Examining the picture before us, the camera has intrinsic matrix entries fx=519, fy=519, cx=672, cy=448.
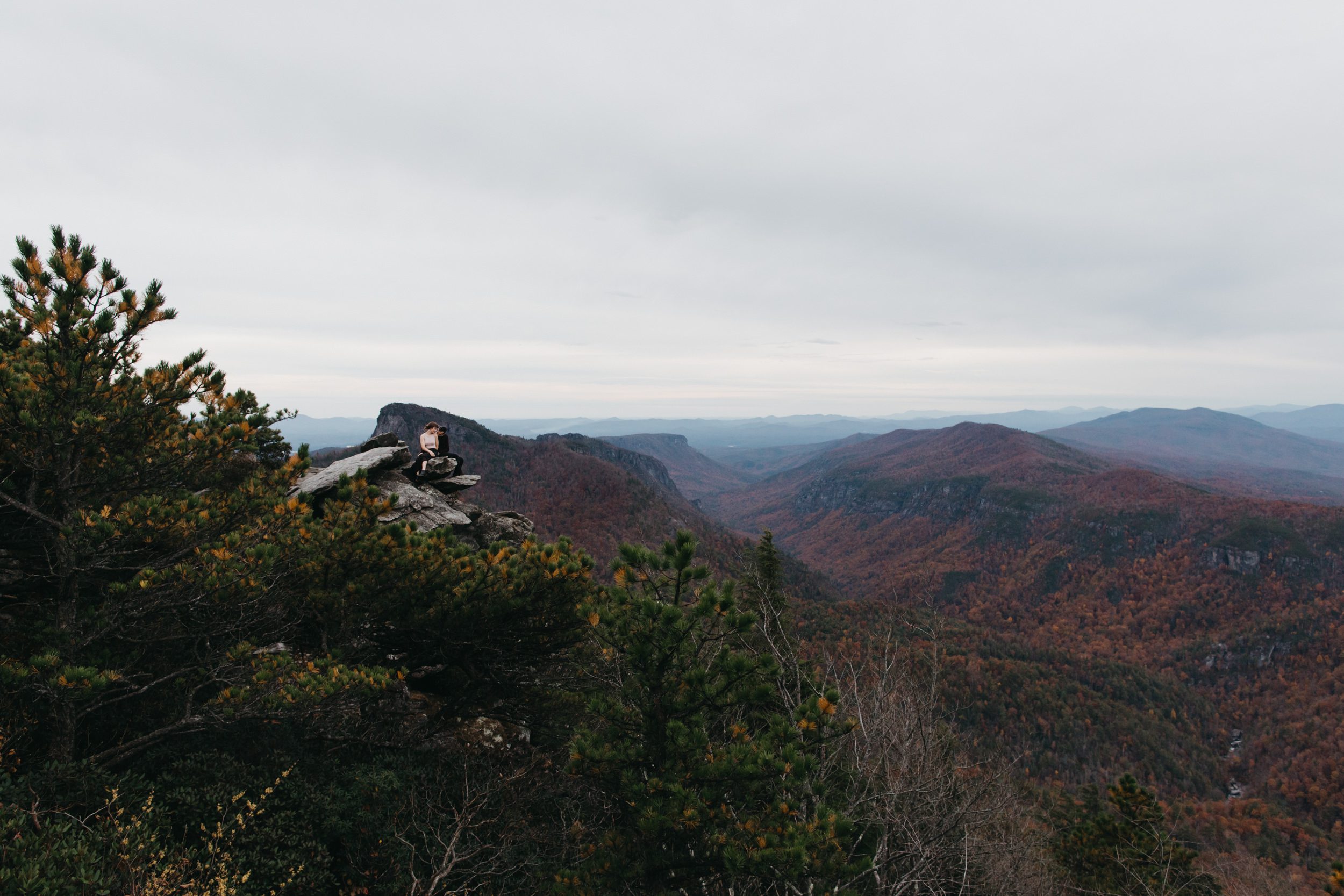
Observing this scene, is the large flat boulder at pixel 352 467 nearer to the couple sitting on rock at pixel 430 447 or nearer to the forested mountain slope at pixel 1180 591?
the couple sitting on rock at pixel 430 447

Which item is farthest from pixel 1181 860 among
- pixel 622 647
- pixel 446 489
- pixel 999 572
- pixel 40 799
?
pixel 999 572

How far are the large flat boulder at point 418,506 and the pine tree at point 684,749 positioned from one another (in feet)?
24.6

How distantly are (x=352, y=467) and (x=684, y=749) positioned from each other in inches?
452

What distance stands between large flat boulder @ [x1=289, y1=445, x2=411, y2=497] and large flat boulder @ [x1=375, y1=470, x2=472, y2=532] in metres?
0.41

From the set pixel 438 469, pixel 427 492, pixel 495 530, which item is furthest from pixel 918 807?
pixel 438 469

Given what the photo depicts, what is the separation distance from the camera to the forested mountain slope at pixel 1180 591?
82188 millimetres

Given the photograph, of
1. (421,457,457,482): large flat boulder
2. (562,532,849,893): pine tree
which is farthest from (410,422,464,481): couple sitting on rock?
(562,532,849,893): pine tree

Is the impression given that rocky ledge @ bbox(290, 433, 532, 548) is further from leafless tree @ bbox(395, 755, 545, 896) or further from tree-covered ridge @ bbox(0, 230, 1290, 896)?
leafless tree @ bbox(395, 755, 545, 896)

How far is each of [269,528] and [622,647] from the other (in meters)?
5.48

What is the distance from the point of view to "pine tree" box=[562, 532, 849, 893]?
6.18m

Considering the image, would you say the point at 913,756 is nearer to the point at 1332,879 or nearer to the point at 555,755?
the point at 555,755

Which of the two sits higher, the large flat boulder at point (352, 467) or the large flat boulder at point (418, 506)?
the large flat boulder at point (352, 467)

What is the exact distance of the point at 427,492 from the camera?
1473cm

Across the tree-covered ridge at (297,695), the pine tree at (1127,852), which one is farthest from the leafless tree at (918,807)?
the pine tree at (1127,852)
